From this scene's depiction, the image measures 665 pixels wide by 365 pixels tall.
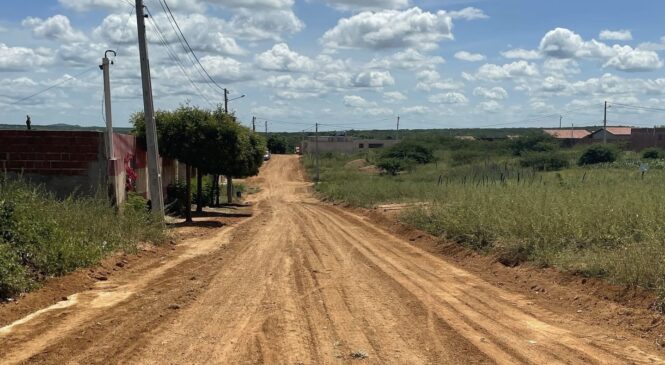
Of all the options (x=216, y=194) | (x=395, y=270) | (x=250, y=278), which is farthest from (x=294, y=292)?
(x=216, y=194)

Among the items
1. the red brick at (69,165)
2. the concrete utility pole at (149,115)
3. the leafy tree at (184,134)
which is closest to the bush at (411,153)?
the leafy tree at (184,134)

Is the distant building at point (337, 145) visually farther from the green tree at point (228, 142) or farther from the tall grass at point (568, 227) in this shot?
the tall grass at point (568, 227)

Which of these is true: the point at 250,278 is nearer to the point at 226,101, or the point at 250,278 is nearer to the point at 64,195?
the point at 64,195

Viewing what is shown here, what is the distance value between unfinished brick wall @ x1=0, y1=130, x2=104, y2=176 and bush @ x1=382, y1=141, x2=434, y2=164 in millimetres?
64299

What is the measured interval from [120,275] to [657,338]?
902 cm

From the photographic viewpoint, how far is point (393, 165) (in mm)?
76062

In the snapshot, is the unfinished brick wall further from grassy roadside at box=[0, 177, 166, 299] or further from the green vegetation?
the green vegetation

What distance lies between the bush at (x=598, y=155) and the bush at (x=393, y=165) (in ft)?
65.6

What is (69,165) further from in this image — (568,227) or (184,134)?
(568,227)

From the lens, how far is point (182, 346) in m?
7.00

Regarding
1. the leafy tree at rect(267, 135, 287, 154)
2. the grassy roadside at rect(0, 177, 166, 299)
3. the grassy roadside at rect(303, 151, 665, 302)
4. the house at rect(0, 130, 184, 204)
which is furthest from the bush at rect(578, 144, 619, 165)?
the leafy tree at rect(267, 135, 287, 154)

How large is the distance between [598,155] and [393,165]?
2380 cm

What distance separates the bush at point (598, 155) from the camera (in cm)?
7357

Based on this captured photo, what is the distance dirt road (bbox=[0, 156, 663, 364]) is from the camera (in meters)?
6.79
